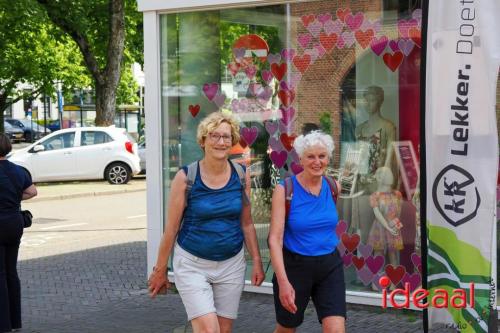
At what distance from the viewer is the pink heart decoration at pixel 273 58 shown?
8.05 meters

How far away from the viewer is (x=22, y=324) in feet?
24.8

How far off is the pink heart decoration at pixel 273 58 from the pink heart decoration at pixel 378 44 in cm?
97

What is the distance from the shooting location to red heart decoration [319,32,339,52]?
25.4 feet

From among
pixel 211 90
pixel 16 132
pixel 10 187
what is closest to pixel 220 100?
pixel 211 90

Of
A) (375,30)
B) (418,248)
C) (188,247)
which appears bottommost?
(418,248)

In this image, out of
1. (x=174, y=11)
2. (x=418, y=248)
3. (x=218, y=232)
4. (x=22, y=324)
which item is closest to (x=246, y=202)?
(x=218, y=232)

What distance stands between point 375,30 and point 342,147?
1.13 meters

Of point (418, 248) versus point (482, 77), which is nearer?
point (482, 77)

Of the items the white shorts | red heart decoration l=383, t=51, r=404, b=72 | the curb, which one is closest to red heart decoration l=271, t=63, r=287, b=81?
red heart decoration l=383, t=51, r=404, b=72

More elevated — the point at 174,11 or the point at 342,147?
the point at 174,11

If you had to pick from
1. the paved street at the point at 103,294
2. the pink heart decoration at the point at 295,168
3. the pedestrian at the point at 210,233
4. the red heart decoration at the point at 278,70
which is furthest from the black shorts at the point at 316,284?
the red heart decoration at the point at 278,70

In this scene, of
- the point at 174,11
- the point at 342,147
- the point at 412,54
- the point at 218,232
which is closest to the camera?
the point at 218,232

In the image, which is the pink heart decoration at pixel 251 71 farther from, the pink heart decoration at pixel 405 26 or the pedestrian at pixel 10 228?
the pedestrian at pixel 10 228

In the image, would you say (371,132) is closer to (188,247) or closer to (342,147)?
(342,147)
